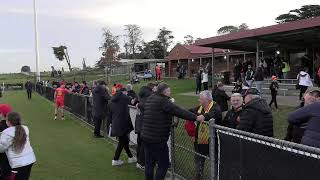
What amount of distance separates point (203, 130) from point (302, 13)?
2334 inches

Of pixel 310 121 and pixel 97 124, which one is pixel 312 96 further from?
pixel 97 124

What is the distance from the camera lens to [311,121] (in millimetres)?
5000

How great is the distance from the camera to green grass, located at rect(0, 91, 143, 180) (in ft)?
31.2

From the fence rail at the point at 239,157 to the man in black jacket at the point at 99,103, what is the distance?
21.1 feet

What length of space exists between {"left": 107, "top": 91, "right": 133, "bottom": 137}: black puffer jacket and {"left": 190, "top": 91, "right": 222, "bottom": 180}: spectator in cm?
312

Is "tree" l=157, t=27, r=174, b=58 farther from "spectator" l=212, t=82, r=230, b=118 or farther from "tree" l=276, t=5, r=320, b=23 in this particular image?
"spectator" l=212, t=82, r=230, b=118

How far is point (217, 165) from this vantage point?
6.16 m

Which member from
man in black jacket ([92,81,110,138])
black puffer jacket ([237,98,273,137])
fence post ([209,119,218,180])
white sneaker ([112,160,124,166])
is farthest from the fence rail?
man in black jacket ([92,81,110,138])

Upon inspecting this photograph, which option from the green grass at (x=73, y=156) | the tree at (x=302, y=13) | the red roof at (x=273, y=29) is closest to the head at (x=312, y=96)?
the green grass at (x=73, y=156)

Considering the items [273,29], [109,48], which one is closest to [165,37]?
[109,48]

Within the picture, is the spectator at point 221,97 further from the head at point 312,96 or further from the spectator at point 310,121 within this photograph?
the spectator at point 310,121

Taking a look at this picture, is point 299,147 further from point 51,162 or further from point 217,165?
point 51,162

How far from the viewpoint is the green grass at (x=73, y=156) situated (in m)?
9.52

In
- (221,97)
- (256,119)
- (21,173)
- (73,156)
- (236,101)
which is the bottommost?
(73,156)
